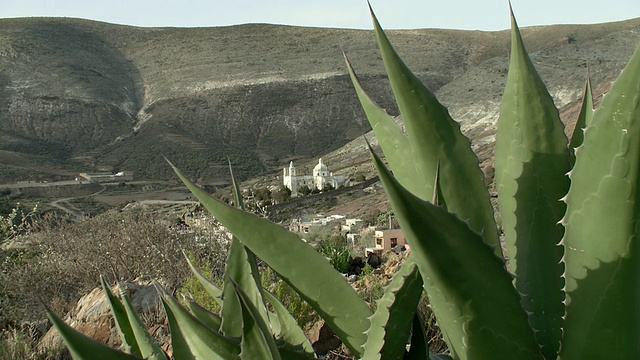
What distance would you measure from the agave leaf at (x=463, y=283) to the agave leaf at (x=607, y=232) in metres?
0.10

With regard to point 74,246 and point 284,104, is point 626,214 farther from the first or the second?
point 284,104

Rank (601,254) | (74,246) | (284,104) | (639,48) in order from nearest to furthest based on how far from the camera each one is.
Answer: (639,48), (601,254), (74,246), (284,104)

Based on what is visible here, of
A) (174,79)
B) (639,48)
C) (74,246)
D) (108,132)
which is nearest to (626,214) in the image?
(639,48)

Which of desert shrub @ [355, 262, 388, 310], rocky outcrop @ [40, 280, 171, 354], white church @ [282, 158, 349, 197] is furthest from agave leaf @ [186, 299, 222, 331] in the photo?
white church @ [282, 158, 349, 197]

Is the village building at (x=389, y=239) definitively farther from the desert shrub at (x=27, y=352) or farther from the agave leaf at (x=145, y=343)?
the agave leaf at (x=145, y=343)

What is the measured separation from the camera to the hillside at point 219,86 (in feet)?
158

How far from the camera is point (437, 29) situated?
263ft

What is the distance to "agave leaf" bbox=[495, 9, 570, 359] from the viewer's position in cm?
124

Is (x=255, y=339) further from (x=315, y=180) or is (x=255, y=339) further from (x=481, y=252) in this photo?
(x=315, y=180)

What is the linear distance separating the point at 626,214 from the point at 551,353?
36cm

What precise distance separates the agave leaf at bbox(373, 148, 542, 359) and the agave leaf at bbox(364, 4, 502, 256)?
0.67ft

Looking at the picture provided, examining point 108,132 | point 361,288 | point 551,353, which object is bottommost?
point 108,132

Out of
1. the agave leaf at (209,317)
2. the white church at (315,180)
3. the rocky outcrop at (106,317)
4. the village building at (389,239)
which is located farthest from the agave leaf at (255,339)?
the white church at (315,180)

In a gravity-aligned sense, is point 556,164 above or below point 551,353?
above
